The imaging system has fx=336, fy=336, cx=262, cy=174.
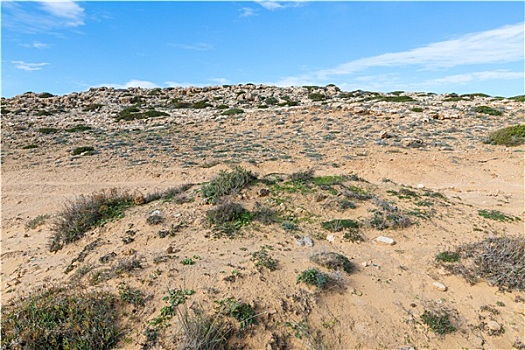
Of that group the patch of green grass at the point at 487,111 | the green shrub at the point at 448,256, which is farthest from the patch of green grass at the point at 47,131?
the patch of green grass at the point at 487,111

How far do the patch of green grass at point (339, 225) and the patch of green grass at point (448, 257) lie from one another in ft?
4.82

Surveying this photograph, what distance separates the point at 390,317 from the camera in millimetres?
4305

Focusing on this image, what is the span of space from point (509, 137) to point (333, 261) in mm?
15183

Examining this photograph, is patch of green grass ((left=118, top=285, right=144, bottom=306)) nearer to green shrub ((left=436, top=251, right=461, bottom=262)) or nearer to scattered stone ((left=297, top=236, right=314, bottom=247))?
scattered stone ((left=297, top=236, right=314, bottom=247))

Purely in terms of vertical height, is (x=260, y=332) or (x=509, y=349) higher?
(x=260, y=332)

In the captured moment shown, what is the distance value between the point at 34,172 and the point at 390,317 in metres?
14.5

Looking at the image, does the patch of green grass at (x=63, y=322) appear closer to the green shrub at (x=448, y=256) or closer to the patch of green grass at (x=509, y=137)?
the green shrub at (x=448, y=256)

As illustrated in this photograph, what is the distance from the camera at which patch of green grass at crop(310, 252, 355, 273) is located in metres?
5.07

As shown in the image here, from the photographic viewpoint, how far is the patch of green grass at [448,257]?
5.43 m

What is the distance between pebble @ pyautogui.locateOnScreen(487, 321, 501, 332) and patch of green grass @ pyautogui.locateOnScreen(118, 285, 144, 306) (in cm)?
436

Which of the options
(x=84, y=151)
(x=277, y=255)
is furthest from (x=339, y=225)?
(x=84, y=151)

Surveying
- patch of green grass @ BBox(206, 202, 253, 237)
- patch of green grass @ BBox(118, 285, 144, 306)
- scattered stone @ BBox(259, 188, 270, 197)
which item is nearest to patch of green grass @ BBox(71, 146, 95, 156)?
scattered stone @ BBox(259, 188, 270, 197)

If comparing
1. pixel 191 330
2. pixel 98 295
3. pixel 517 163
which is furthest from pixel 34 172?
pixel 517 163

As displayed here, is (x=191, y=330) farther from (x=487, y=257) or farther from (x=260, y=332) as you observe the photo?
(x=487, y=257)
